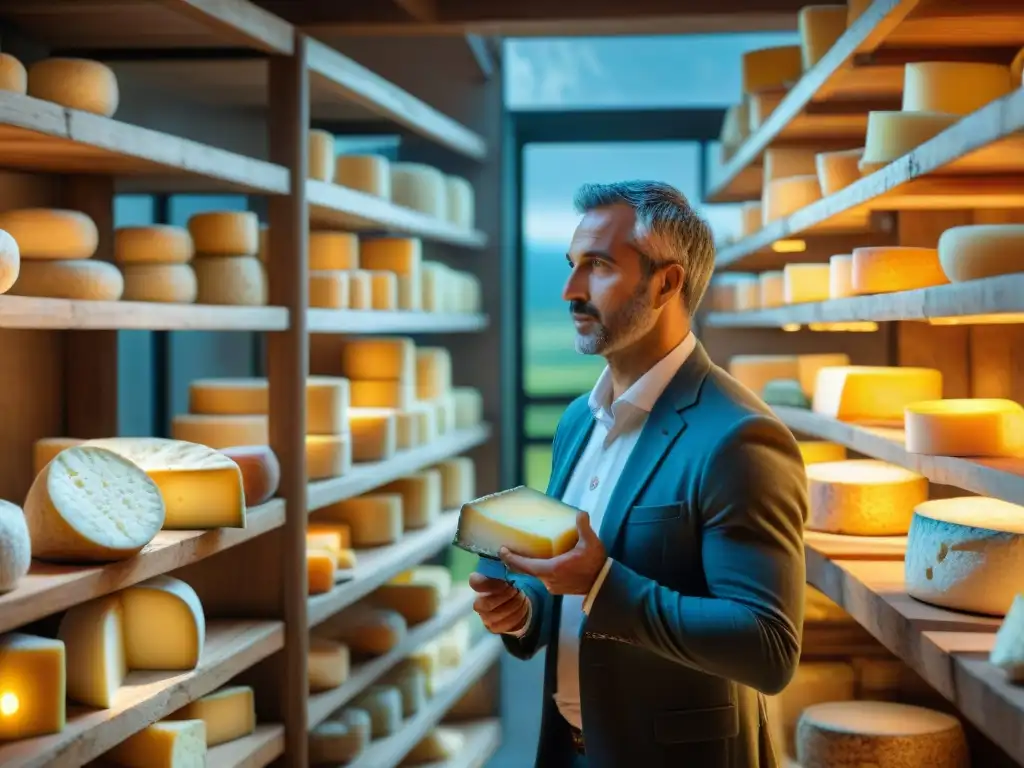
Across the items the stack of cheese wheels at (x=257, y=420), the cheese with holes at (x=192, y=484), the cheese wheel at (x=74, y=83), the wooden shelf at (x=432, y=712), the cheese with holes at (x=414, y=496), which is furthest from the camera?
the cheese with holes at (x=414, y=496)

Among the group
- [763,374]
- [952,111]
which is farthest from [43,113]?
[763,374]

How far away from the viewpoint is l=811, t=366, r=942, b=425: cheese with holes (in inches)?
117

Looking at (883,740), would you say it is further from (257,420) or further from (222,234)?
(222,234)

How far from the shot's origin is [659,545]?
76.4 inches

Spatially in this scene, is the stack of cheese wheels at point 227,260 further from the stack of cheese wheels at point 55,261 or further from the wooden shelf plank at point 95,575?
the wooden shelf plank at point 95,575

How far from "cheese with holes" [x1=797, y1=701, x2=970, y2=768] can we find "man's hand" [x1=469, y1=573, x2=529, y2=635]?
1.09 m

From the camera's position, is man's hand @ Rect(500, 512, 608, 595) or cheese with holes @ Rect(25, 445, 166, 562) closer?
man's hand @ Rect(500, 512, 608, 595)

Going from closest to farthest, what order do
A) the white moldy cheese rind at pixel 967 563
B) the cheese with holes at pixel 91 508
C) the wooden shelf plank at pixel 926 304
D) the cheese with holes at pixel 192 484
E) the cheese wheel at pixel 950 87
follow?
the wooden shelf plank at pixel 926 304 < the white moldy cheese rind at pixel 967 563 < the cheese with holes at pixel 91 508 < the cheese wheel at pixel 950 87 < the cheese with holes at pixel 192 484

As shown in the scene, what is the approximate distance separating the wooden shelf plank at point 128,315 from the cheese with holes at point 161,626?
58 centimetres

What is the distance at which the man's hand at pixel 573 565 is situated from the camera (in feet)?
5.91

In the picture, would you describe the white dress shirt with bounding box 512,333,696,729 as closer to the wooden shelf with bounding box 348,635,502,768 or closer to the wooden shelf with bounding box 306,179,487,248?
the wooden shelf with bounding box 306,179,487,248

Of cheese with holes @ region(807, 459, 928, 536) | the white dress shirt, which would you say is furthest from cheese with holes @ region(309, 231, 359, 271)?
the white dress shirt

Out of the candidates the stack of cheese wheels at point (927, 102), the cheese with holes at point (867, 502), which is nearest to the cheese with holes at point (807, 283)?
the cheese with holes at point (867, 502)

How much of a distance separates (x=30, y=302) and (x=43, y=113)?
0.34 m
